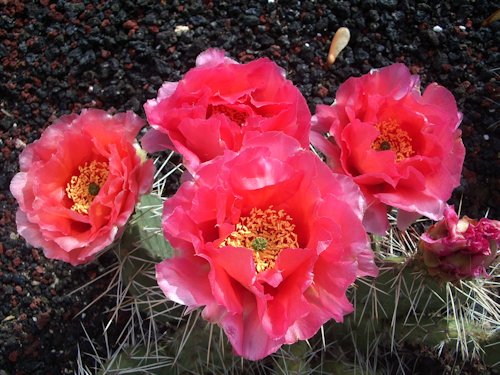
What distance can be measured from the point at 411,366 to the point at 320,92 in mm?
771

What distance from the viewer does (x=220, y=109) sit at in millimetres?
1048

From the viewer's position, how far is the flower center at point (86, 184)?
109cm

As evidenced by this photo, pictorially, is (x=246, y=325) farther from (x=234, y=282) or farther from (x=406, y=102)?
(x=406, y=102)

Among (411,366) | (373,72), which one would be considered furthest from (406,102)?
(411,366)

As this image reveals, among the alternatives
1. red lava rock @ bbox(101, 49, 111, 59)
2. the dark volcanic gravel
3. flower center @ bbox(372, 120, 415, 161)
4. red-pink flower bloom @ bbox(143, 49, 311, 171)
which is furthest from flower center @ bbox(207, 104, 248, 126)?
red lava rock @ bbox(101, 49, 111, 59)

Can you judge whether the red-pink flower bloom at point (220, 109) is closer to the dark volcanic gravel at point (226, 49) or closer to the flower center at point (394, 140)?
the flower center at point (394, 140)

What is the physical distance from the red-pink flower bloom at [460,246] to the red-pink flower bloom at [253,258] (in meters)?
0.20

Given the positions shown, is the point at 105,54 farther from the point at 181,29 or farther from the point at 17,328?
the point at 17,328

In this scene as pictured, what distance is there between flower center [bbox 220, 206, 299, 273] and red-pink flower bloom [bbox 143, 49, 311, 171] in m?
0.11

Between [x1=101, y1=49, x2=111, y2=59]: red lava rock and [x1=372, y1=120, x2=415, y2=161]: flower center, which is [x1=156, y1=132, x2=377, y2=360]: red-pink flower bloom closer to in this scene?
[x1=372, y1=120, x2=415, y2=161]: flower center

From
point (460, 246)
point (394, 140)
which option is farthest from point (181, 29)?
point (460, 246)

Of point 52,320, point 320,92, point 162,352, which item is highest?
point 320,92

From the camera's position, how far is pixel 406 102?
1.08 meters

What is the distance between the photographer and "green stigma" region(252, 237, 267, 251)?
100cm
